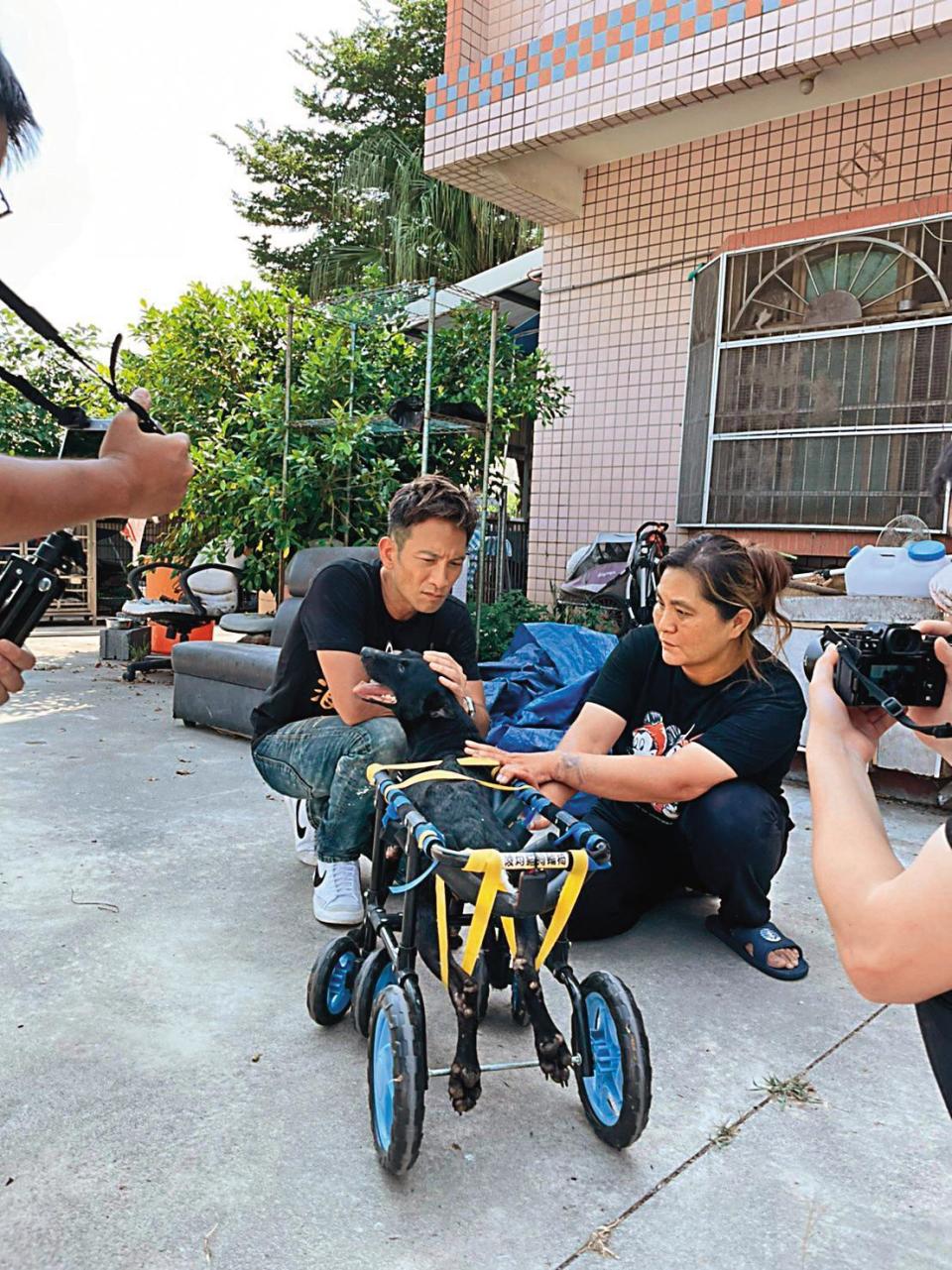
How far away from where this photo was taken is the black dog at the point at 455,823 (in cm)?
151

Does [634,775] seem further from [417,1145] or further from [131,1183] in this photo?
[131,1183]

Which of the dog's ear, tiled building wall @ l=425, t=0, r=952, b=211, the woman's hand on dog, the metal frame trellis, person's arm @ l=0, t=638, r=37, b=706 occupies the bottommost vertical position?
the woman's hand on dog

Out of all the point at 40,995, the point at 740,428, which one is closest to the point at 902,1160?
the point at 40,995

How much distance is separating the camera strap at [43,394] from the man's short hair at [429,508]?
3.66ft

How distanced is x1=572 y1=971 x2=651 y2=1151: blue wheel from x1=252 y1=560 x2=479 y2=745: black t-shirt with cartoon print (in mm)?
1116

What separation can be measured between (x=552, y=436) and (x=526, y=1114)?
18.9 feet

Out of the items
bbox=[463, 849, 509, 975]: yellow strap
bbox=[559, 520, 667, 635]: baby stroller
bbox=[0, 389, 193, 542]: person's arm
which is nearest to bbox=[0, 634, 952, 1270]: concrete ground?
bbox=[463, 849, 509, 975]: yellow strap

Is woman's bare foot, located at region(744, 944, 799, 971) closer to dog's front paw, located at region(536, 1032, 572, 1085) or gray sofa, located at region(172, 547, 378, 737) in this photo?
dog's front paw, located at region(536, 1032, 572, 1085)

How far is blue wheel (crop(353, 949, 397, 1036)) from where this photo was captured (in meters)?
1.78

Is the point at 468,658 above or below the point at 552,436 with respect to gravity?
below

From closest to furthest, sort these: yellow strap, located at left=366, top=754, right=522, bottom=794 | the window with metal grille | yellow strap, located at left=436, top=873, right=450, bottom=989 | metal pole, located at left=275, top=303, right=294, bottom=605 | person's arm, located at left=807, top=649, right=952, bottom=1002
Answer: person's arm, located at left=807, top=649, right=952, bottom=1002 → yellow strap, located at left=436, top=873, right=450, bottom=989 → yellow strap, located at left=366, top=754, right=522, bottom=794 → the window with metal grille → metal pole, located at left=275, top=303, right=294, bottom=605

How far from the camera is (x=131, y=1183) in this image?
146 centimetres

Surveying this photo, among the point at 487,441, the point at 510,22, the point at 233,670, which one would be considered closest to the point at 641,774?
the point at 233,670

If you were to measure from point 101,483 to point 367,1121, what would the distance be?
121 centimetres
